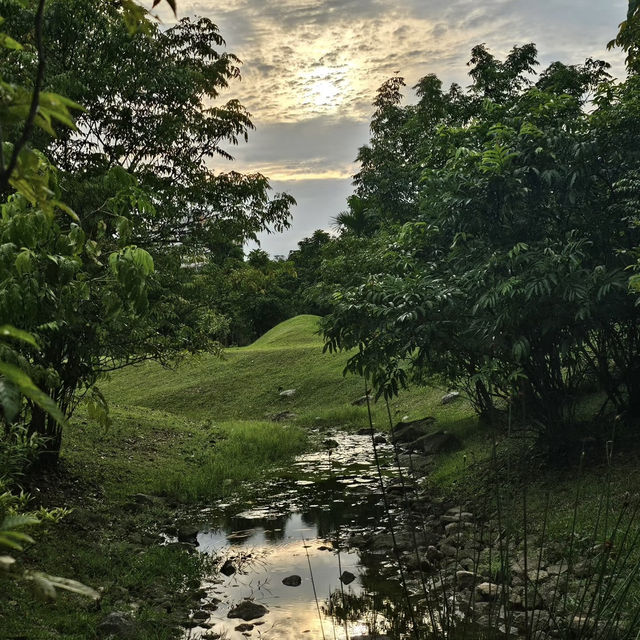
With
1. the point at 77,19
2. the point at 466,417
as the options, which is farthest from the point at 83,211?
the point at 466,417

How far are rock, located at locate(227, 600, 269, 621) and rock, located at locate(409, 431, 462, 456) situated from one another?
739 cm

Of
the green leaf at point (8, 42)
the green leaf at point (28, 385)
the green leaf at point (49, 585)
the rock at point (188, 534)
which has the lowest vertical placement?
the rock at point (188, 534)

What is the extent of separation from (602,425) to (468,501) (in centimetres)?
249

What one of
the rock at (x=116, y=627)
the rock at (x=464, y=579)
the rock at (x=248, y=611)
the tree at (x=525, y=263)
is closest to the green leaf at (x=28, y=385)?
the rock at (x=116, y=627)

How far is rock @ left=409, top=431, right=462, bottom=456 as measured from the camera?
527 inches

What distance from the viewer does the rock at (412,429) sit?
1573 cm

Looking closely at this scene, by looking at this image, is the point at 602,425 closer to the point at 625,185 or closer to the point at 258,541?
the point at 625,185

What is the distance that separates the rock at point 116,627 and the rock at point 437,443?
28.5 feet

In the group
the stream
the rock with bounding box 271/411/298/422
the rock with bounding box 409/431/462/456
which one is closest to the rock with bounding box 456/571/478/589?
the stream

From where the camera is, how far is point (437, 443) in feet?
45.1

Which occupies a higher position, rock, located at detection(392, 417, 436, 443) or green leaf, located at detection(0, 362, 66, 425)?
green leaf, located at detection(0, 362, 66, 425)

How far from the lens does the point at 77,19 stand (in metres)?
8.84

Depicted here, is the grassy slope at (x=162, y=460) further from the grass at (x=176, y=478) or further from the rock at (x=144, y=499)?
the rock at (x=144, y=499)

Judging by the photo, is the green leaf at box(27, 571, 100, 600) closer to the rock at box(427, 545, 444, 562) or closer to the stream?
the stream
